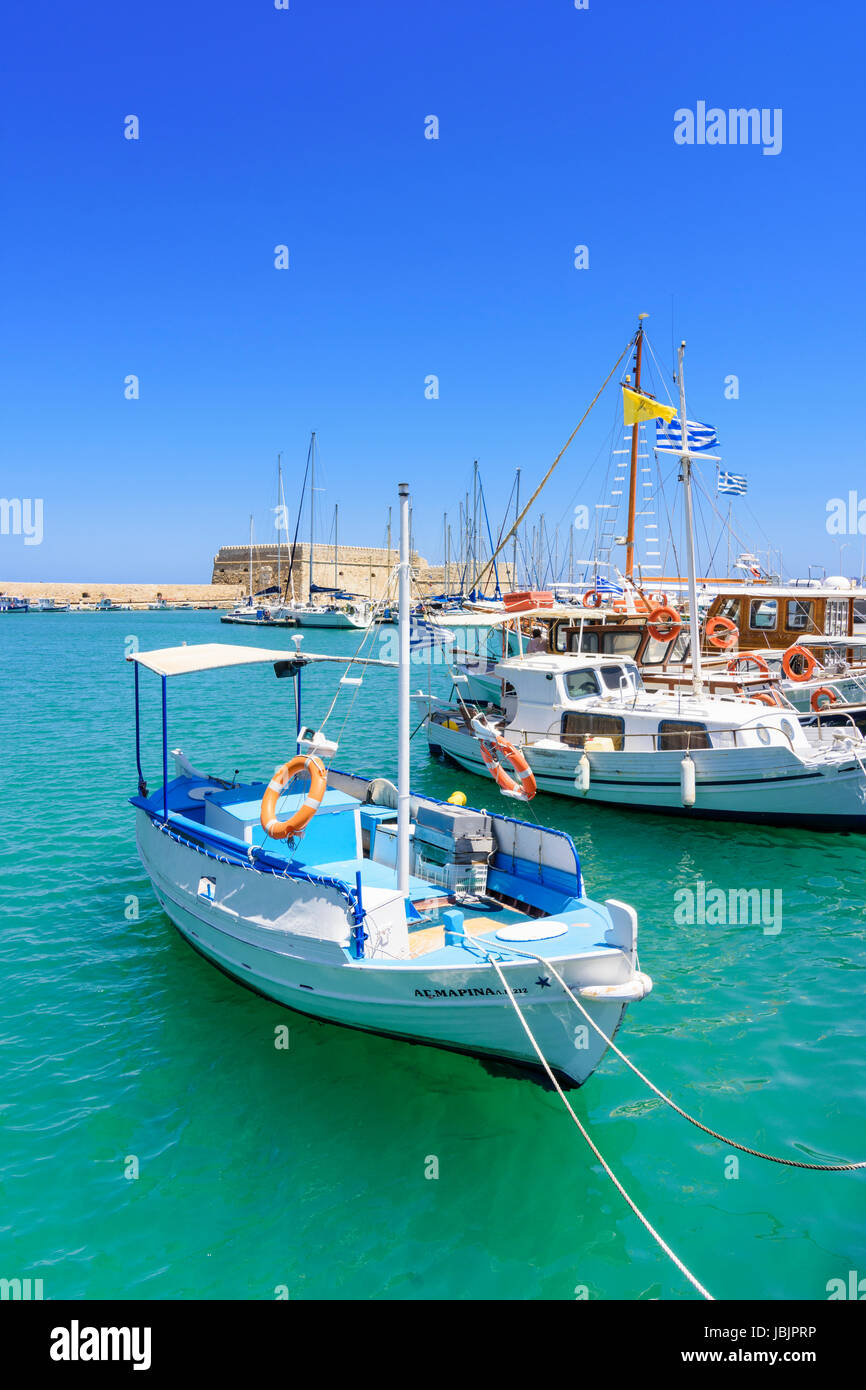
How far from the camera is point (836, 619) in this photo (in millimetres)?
31297

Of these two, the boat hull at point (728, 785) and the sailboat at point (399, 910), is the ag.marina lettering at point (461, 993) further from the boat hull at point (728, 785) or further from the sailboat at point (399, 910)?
the boat hull at point (728, 785)

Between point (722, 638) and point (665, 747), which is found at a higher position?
point (722, 638)

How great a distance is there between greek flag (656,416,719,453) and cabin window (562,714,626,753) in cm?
650

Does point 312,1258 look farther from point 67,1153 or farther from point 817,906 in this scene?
point 817,906

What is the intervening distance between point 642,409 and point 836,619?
15.4m

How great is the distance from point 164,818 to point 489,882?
16.1 ft

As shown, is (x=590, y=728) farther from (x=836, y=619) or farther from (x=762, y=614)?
(x=836, y=619)

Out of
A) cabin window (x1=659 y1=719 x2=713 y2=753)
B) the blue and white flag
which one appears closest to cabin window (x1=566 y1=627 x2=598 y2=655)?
the blue and white flag

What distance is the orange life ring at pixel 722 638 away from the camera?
29958mm

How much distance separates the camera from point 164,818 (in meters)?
12.4

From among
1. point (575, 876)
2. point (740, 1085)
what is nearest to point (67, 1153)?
point (575, 876)

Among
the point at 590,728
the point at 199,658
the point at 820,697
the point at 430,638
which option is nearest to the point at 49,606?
the point at 430,638

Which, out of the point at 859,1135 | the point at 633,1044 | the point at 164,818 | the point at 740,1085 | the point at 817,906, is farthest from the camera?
the point at 817,906

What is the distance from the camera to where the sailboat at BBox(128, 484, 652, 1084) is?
26.6 ft
